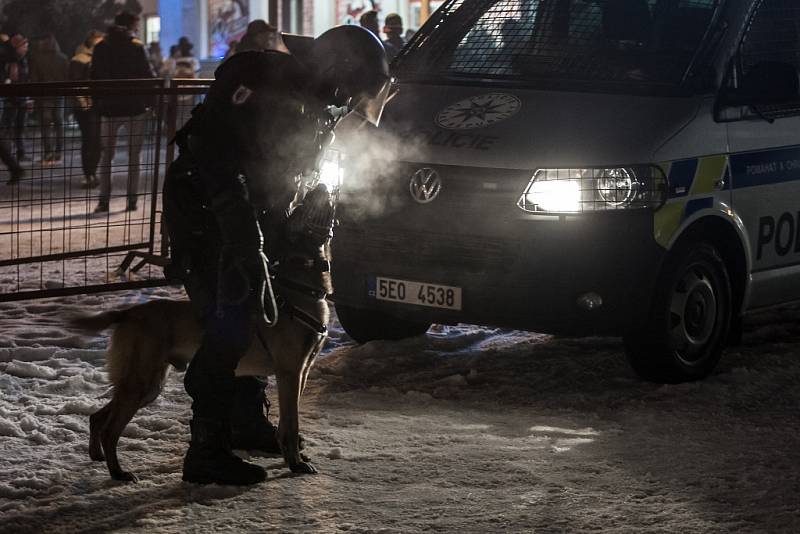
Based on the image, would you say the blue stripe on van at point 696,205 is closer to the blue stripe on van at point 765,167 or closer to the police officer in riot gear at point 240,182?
the blue stripe on van at point 765,167

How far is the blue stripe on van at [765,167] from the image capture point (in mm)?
6605

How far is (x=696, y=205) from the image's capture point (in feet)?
20.8

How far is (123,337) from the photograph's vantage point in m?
4.88

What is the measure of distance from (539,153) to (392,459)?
1.56 metres

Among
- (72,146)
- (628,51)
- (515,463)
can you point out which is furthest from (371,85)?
(72,146)

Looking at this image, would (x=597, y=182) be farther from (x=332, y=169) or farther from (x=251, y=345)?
(x=251, y=345)

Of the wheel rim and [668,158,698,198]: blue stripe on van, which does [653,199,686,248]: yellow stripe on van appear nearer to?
[668,158,698,198]: blue stripe on van

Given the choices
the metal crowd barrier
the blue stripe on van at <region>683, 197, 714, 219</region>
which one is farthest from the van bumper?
the metal crowd barrier

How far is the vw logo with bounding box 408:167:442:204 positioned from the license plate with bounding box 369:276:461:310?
390mm

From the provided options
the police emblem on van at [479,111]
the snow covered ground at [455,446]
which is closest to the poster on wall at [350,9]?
the snow covered ground at [455,446]

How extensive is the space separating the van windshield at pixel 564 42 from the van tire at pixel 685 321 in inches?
33.8

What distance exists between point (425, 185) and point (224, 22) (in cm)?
3322

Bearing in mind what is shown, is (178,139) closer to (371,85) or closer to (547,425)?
(371,85)

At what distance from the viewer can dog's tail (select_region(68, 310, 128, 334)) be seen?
4867 mm
